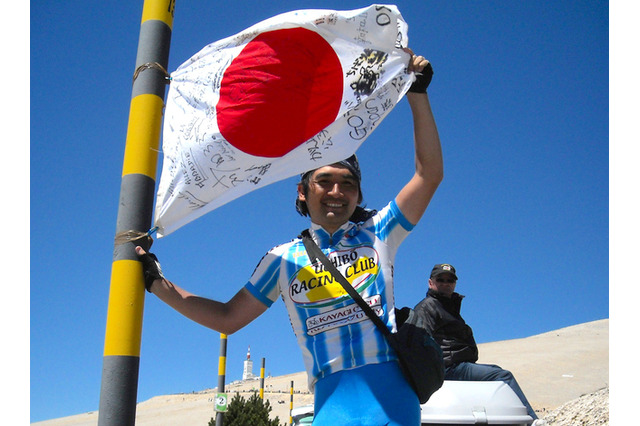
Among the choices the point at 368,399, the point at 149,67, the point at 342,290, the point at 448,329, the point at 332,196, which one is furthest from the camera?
the point at 448,329

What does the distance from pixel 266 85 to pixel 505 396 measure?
3716 mm

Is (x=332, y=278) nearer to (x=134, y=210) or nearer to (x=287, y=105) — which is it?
(x=287, y=105)

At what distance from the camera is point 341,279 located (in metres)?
2.56

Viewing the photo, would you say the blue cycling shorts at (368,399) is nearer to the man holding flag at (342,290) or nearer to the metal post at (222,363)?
the man holding flag at (342,290)

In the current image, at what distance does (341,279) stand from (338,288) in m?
0.04

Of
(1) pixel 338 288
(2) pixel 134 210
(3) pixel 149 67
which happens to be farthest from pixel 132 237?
(1) pixel 338 288

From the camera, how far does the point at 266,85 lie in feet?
10.1

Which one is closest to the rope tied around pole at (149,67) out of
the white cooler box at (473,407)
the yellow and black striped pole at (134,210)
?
the yellow and black striped pole at (134,210)

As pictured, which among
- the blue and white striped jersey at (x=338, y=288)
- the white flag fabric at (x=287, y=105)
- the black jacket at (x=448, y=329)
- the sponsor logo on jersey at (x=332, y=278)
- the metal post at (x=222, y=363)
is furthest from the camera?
the metal post at (x=222, y=363)

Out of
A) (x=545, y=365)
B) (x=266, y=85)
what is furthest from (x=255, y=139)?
(x=545, y=365)

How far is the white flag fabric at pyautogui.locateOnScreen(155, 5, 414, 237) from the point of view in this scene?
307cm

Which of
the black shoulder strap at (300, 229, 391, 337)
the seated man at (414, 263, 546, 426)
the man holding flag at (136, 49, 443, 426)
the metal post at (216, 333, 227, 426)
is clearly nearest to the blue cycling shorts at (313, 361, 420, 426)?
the man holding flag at (136, 49, 443, 426)

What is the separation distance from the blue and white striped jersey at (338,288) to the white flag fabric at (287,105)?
477 mm

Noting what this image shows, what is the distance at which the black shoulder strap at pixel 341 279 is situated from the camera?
2.47 meters
